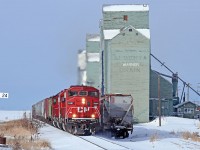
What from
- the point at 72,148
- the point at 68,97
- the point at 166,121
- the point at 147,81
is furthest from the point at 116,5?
the point at 72,148

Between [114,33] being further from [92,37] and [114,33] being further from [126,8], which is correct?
[92,37]

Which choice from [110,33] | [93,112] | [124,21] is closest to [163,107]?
[110,33]

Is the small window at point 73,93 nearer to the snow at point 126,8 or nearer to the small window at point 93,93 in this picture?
the small window at point 93,93

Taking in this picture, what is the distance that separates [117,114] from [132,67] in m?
31.8

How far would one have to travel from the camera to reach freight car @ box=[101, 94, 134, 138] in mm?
32438

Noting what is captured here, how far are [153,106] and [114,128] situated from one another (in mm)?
38676

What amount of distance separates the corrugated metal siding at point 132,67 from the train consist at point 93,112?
100.0ft

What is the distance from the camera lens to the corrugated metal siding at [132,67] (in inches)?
2525

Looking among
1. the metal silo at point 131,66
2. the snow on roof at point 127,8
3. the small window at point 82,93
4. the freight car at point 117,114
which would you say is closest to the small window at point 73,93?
the small window at point 82,93

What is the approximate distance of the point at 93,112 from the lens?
32312mm

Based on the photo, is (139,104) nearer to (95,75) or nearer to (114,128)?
(95,75)

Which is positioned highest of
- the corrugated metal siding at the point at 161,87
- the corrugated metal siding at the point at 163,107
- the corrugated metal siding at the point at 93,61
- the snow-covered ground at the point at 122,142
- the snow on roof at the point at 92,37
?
the snow on roof at the point at 92,37

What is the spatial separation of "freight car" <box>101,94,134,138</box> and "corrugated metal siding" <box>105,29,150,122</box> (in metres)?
30.5

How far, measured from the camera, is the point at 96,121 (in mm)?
32219
